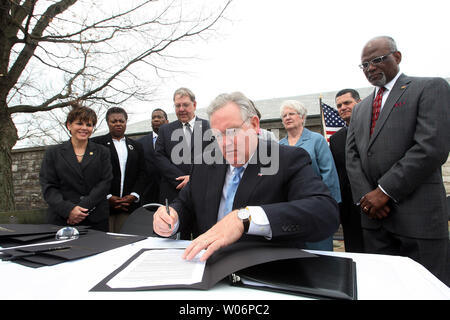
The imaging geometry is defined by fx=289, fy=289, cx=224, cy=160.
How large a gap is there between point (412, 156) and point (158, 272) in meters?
1.83

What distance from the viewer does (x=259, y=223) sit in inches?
49.0

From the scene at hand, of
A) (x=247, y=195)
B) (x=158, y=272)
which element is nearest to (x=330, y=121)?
(x=247, y=195)

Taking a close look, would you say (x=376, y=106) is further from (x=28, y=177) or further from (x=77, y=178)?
(x=28, y=177)

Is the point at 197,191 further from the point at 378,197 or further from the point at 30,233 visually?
the point at 378,197

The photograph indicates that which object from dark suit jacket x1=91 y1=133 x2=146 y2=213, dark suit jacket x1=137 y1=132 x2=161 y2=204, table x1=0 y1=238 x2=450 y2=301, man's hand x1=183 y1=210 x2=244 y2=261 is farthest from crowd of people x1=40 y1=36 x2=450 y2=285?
dark suit jacket x1=137 y1=132 x2=161 y2=204

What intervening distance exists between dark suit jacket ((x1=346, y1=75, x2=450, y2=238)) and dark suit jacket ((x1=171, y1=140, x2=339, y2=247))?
2.90 ft

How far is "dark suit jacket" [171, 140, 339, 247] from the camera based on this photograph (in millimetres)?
1283

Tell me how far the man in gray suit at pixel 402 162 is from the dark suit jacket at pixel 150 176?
2.82 meters

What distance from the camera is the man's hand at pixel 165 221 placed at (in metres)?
1.59

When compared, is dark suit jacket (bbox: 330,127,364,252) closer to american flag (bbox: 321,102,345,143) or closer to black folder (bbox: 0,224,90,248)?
american flag (bbox: 321,102,345,143)

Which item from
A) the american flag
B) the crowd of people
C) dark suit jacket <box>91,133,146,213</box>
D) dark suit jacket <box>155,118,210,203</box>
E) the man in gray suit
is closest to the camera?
the crowd of people
